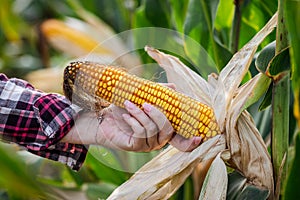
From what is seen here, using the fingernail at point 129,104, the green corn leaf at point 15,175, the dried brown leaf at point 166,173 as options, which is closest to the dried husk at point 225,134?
the dried brown leaf at point 166,173

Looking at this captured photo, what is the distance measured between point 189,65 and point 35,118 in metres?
0.32

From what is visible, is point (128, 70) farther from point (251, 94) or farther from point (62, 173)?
point (62, 173)

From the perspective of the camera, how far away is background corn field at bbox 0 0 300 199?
2.39 ft

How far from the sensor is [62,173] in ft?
5.32

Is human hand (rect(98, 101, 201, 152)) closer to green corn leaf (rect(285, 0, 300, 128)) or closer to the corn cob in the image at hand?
the corn cob

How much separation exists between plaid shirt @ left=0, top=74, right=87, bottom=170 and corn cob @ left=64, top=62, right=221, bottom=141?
63 millimetres

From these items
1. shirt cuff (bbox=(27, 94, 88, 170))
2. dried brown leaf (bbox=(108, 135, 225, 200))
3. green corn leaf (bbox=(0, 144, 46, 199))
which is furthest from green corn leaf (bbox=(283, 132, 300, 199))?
green corn leaf (bbox=(0, 144, 46, 199))

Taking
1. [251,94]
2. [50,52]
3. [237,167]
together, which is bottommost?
[50,52]

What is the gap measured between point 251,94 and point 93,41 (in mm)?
1068

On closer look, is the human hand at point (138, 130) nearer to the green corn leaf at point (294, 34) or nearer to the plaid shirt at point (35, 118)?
the plaid shirt at point (35, 118)

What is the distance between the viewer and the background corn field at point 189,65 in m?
0.73

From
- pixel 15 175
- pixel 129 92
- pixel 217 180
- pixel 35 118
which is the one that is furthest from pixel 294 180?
pixel 15 175

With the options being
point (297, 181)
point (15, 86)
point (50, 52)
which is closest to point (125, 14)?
point (50, 52)

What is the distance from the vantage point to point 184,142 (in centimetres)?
88
